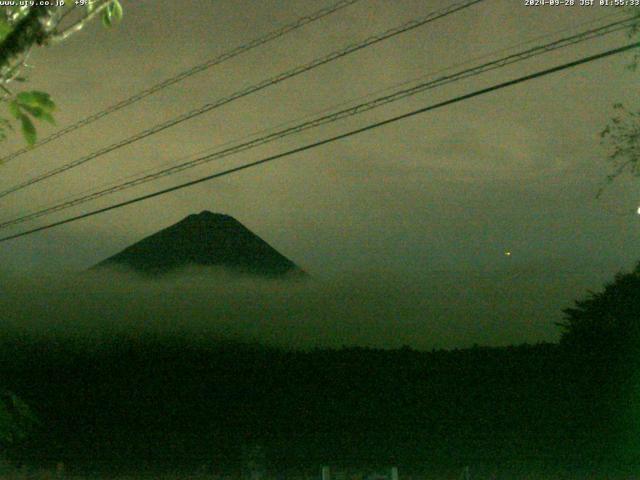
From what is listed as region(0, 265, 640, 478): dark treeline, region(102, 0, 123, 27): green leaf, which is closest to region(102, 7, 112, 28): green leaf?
region(102, 0, 123, 27): green leaf

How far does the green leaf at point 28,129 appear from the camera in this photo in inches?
116

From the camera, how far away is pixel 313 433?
19047mm

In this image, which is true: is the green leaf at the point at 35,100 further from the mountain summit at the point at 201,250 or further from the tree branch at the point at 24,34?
the mountain summit at the point at 201,250

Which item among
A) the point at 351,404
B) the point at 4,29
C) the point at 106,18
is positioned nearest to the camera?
the point at 4,29

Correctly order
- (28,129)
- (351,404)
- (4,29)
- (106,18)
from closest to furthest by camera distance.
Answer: (28,129)
(4,29)
(106,18)
(351,404)

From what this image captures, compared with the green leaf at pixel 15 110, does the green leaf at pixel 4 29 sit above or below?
above

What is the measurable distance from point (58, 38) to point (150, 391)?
19476 millimetres

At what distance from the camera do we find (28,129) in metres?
2.94

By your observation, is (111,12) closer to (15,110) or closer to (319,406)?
(15,110)

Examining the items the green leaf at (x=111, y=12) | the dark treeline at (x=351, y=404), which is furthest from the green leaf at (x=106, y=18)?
the dark treeline at (x=351, y=404)

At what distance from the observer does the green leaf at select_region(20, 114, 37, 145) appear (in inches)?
116

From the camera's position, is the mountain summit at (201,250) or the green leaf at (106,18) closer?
the green leaf at (106,18)

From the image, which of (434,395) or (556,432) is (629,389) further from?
(434,395)

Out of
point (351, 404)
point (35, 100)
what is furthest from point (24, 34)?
point (351, 404)
